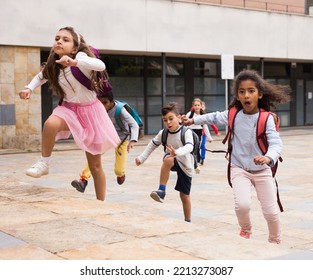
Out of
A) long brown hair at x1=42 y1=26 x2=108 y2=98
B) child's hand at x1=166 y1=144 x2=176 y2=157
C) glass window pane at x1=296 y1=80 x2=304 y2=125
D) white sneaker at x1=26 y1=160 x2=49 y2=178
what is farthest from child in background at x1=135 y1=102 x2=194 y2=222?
glass window pane at x1=296 y1=80 x2=304 y2=125

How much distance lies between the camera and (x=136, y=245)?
13.8 feet

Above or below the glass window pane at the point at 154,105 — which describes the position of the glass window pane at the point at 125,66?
above

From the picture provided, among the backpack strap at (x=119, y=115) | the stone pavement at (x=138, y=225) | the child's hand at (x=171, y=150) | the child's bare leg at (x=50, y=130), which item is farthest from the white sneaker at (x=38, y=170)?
the backpack strap at (x=119, y=115)

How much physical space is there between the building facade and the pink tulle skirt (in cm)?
1229

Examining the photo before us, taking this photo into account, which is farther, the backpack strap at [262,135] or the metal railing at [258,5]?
the metal railing at [258,5]

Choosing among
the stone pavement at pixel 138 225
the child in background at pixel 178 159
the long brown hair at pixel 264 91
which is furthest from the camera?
the child in background at pixel 178 159

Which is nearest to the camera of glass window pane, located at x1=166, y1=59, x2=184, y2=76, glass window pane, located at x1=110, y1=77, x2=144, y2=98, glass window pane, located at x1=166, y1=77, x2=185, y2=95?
glass window pane, located at x1=110, y1=77, x2=144, y2=98

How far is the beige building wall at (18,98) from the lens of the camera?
58.4 feet

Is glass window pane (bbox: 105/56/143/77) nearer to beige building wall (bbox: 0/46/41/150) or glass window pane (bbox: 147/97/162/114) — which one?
glass window pane (bbox: 147/97/162/114)

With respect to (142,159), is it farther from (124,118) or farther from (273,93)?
(273,93)

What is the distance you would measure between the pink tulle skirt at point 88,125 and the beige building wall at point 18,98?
12.2 m

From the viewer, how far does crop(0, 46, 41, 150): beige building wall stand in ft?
58.4

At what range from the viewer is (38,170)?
580 centimetres

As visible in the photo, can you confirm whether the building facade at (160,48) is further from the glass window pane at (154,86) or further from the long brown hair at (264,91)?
the long brown hair at (264,91)
